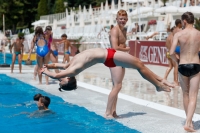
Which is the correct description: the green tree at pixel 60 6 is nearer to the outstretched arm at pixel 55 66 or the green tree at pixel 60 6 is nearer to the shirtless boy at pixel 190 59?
the shirtless boy at pixel 190 59

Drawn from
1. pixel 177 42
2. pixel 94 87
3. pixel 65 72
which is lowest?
pixel 94 87

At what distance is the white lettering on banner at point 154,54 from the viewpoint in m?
17.3

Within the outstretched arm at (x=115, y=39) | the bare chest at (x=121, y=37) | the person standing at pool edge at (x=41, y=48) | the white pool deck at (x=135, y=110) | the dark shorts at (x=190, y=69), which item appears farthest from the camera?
the person standing at pool edge at (x=41, y=48)

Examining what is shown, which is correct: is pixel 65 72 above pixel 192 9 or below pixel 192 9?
below

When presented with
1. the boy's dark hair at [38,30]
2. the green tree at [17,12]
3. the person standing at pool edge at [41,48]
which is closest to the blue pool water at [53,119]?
the person standing at pool edge at [41,48]

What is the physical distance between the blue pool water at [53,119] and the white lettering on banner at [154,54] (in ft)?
28.4

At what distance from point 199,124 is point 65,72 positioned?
2.36 meters

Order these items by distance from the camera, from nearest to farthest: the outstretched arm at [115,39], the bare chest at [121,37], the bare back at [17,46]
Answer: the outstretched arm at [115,39], the bare chest at [121,37], the bare back at [17,46]

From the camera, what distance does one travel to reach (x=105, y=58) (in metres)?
5.84

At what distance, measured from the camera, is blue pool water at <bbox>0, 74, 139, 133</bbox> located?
651cm

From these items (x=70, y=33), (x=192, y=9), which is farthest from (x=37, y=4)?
(x=192, y=9)

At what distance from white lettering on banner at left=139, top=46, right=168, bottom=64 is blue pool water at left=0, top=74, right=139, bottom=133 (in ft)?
28.4

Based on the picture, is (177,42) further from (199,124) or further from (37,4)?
(37,4)

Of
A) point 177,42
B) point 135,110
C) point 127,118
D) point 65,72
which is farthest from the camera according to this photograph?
point 135,110
